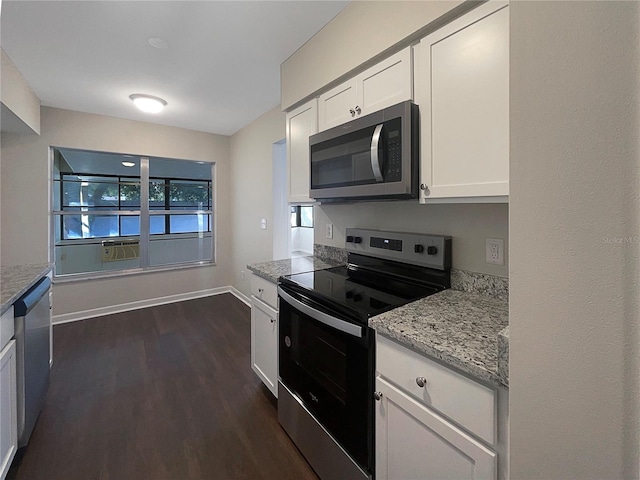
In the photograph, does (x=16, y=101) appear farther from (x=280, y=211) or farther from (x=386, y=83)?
(x=386, y=83)

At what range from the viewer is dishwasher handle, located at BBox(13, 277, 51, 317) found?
146 cm

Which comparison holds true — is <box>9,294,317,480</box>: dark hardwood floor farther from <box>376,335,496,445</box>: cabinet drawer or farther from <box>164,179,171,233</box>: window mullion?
<box>164,179,171,233</box>: window mullion

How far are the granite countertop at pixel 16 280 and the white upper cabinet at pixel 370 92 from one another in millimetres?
1864

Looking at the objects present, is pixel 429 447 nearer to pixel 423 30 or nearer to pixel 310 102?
pixel 423 30

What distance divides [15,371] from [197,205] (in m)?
3.38

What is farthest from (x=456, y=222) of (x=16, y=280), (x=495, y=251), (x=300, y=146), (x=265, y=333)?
(x=16, y=280)

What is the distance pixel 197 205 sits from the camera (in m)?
4.57

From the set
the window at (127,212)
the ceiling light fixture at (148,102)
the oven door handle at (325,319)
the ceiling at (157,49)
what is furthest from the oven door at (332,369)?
the window at (127,212)

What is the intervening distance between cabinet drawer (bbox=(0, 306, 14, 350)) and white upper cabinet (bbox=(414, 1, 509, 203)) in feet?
6.48

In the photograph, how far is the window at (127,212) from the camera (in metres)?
3.62

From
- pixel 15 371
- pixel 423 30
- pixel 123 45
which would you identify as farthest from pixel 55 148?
pixel 423 30

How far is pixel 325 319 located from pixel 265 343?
0.86 metres

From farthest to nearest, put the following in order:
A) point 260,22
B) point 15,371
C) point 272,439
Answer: point 260,22 < point 272,439 < point 15,371

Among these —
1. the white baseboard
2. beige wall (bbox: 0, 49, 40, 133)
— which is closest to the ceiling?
beige wall (bbox: 0, 49, 40, 133)
